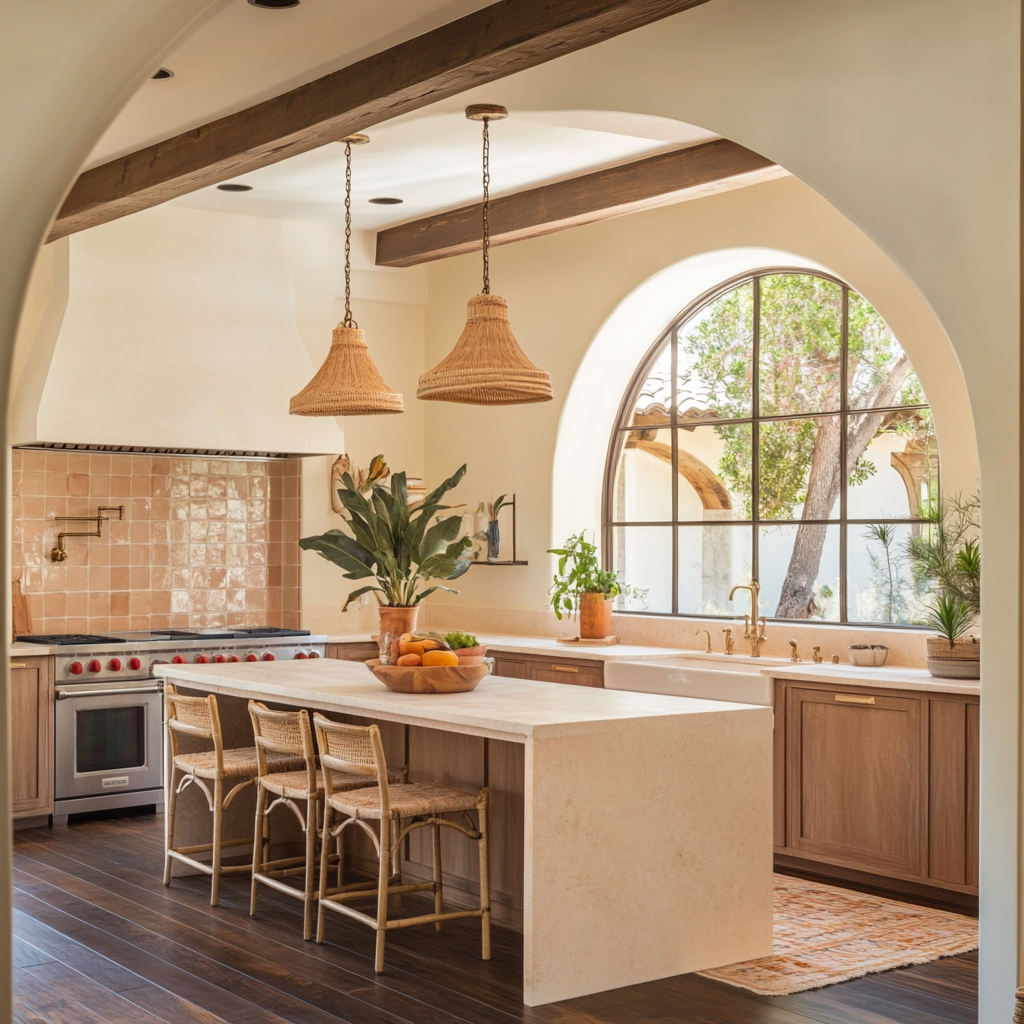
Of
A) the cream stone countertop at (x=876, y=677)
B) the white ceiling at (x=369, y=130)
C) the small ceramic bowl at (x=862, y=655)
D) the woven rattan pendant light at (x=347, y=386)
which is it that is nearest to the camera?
the white ceiling at (x=369, y=130)

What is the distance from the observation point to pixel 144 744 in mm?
6906

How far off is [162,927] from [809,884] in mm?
2584

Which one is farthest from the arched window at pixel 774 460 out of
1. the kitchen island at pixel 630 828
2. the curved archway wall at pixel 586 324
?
the kitchen island at pixel 630 828

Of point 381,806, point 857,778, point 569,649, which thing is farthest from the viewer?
point 569,649

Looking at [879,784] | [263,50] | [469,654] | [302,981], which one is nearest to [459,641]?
[469,654]

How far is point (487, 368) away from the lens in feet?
15.0

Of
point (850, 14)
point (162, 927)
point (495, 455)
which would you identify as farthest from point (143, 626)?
point (850, 14)

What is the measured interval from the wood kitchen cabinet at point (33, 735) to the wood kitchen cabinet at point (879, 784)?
3.57 meters

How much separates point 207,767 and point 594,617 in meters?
2.60

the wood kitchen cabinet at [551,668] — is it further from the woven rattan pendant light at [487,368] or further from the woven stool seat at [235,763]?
the woven rattan pendant light at [487,368]

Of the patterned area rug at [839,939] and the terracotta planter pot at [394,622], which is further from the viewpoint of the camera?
the terracotta planter pot at [394,622]

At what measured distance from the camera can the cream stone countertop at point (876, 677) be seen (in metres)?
5.01

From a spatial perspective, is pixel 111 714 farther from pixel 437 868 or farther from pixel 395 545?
pixel 437 868

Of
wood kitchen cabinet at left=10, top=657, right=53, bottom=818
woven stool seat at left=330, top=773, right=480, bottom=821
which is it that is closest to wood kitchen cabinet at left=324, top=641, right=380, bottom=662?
wood kitchen cabinet at left=10, top=657, right=53, bottom=818
